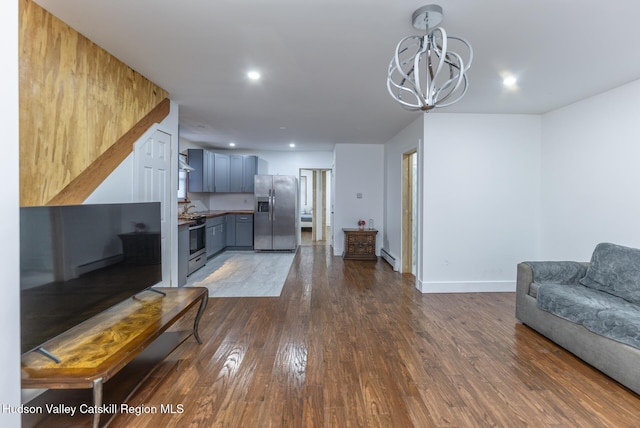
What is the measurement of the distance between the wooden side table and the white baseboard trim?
1966 millimetres

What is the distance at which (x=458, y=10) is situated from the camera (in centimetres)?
171

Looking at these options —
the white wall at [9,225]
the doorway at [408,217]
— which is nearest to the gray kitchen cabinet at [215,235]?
the doorway at [408,217]

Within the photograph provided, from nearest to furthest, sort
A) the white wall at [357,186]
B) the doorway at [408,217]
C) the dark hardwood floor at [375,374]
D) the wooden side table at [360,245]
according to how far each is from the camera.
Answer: the dark hardwood floor at [375,374], the doorway at [408,217], the wooden side table at [360,245], the white wall at [357,186]

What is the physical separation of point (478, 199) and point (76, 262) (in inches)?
168

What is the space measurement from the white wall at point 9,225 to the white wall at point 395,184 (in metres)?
3.94

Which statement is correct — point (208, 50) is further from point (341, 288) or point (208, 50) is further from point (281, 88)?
point (341, 288)

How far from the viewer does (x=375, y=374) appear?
208 cm

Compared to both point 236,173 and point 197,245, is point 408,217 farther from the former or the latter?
point 236,173

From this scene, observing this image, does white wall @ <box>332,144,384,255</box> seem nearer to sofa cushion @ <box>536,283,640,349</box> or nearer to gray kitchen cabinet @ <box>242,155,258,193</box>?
gray kitchen cabinet @ <box>242,155,258,193</box>

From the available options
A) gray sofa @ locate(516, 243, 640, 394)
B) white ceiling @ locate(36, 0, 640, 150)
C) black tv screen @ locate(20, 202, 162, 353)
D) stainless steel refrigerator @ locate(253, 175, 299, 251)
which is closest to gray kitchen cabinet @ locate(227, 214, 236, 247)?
stainless steel refrigerator @ locate(253, 175, 299, 251)

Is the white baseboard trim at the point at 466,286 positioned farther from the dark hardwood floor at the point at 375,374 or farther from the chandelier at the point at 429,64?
the chandelier at the point at 429,64

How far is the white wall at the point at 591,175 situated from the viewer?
9.21 feet

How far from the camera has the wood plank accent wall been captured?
5.54 ft

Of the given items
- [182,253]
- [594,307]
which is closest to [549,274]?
[594,307]
